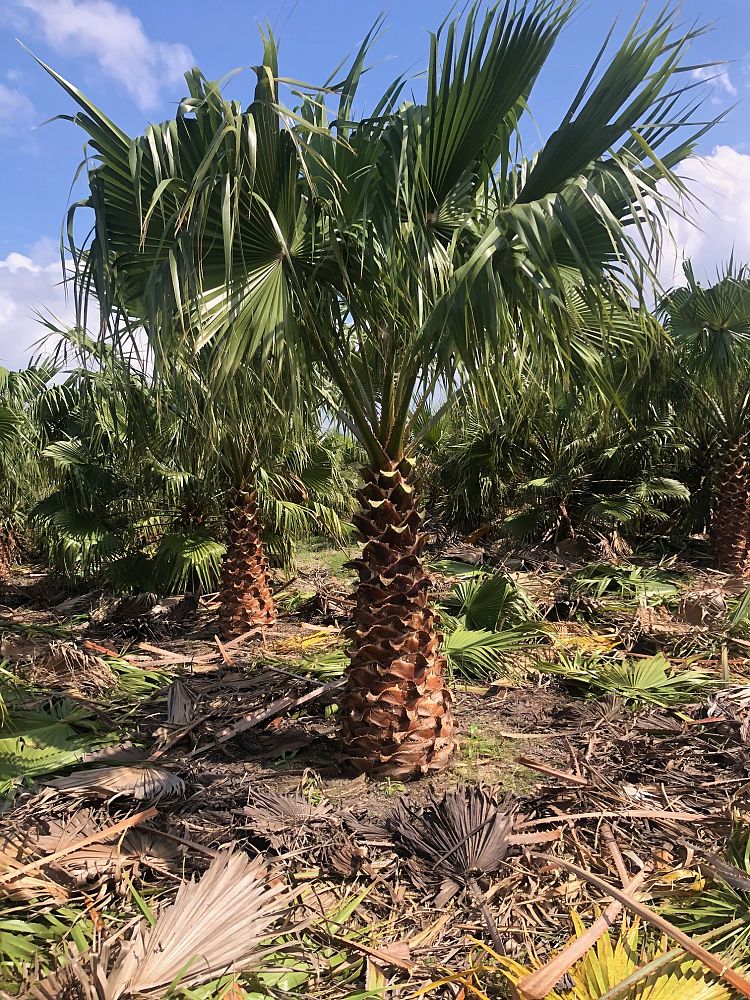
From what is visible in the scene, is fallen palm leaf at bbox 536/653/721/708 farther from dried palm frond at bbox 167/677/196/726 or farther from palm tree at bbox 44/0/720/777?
dried palm frond at bbox 167/677/196/726

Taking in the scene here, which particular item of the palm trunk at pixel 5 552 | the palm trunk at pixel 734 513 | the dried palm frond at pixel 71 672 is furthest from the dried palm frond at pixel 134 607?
the palm trunk at pixel 734 513

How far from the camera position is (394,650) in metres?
3.96

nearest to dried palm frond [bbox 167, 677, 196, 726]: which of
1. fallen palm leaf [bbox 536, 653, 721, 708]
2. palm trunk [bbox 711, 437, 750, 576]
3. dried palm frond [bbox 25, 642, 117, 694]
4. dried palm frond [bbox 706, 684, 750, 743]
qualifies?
dried palm frond [bbox 25, 642, 117, 694]

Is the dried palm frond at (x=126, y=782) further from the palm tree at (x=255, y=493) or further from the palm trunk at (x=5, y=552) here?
the palm trunk at (x=5, y=552)

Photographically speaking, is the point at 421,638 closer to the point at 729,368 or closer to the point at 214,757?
the point at 214,757

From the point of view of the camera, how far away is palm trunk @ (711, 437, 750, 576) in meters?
8.92

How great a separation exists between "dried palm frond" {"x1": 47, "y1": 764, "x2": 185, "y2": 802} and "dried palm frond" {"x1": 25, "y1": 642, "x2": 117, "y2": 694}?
1.52 metres

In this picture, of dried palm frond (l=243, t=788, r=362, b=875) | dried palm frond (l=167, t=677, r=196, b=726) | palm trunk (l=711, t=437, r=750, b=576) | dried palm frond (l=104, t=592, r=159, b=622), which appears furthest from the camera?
palm trunk (l=711, t=437, r=750, b=576)

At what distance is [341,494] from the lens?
27.5 feet

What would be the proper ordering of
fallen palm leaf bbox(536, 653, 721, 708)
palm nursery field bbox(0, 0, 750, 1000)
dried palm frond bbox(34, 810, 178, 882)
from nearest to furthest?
palm nursery field bbox(0, 0, 750, 1000)
dried palm frond bbox(34, 810, 178, 882)
fallen palm leaf bbox(536, 653, 721, 708)

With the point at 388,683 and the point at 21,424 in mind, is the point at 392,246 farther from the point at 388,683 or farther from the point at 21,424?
the point at 21,424

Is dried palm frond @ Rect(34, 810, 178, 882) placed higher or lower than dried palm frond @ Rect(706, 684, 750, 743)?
higher

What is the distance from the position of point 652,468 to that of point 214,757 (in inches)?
318

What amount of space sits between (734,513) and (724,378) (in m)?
1.82
